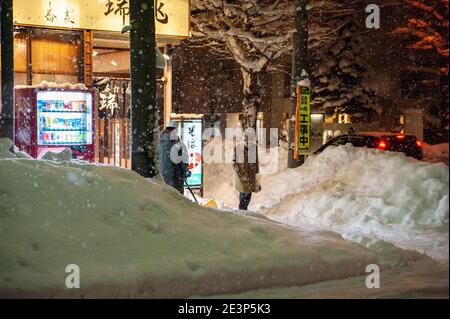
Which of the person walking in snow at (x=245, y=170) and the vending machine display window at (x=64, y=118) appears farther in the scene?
the person walking in snow at (x=245, y=170)

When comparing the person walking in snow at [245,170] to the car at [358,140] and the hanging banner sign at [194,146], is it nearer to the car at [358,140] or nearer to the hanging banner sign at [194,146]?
the hanging banner sign at [194,146]

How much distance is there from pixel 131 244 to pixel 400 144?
680 inches

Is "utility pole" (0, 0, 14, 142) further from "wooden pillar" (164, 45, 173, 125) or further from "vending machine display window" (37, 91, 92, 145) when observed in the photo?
"wooden pillar" (164, 45, 173, 125)

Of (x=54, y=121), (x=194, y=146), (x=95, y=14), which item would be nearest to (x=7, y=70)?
(x=54, y=121)

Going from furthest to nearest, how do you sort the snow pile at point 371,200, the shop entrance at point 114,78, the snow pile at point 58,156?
the shop entrance at point 114,78 → the snow pile at point 371,200 → the snow pile at point 58,156

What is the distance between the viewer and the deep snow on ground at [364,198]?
1107 centimetres

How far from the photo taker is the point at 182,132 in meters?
16.0

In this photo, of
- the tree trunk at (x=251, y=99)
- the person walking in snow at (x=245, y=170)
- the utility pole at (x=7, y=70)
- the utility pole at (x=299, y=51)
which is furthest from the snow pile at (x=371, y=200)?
the utility pole at (x=7, y=70)

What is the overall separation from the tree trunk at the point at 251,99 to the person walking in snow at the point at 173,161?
7.28m

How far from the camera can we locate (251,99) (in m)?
20.9

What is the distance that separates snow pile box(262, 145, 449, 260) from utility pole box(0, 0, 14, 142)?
579 centimetres

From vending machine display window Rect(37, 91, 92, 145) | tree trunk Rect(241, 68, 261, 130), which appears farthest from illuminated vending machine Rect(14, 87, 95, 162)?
tree trunk Rect(241, 68, 261, 130)

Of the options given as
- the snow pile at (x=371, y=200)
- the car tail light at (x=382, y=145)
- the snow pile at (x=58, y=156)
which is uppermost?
the snow pile at (x=58, y=156)
